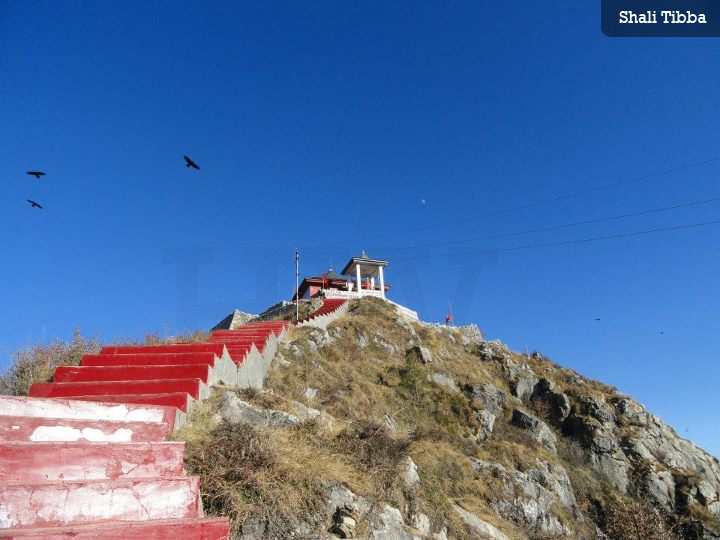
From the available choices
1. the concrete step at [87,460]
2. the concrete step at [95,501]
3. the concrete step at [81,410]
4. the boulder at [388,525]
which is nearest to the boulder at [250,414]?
the concrete step at [81,410]

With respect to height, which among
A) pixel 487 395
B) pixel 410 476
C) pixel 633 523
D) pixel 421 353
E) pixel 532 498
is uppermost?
pixel 421 353

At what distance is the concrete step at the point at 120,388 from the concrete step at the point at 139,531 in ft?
9.81

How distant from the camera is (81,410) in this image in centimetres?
541

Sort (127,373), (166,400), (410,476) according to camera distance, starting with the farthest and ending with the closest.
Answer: (410,476) < (127,373) < (166,400)

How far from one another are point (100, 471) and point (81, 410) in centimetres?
132

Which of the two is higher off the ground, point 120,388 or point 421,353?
point 421,353

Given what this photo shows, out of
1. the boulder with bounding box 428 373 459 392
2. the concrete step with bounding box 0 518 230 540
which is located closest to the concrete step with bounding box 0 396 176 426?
the concrete step with bounding box 0 518 230 540

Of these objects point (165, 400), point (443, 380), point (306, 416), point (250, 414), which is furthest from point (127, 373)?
point (443, 380)

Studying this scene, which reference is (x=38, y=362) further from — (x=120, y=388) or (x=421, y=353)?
(x=421, y=353)

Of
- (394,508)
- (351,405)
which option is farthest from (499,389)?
(394,508)

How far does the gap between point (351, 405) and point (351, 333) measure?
7.88m

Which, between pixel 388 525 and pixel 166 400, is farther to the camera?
pixel 166 400

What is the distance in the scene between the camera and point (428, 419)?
60.1 ft

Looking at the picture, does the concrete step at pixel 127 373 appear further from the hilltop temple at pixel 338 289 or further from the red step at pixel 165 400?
the hilltop temple at pixel 338 289
